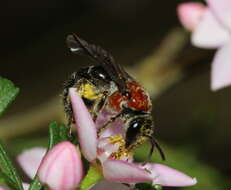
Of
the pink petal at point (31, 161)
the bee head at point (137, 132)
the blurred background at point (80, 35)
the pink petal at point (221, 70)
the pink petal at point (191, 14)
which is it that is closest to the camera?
the bee head at point (137, 132)

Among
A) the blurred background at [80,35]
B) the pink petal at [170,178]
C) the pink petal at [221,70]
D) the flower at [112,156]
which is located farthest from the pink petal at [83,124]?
the blurred background at [80,35]

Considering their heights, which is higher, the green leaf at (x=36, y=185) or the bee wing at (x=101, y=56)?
the bee wing at (x=101, y=56)

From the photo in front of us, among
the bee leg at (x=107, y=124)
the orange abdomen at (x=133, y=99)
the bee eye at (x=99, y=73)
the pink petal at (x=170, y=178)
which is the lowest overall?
the pink petal at (x=170, y=178)

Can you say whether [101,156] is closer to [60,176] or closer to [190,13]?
[60,176]

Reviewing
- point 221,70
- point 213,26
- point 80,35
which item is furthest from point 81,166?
point 80,35

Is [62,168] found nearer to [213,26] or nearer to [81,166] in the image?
[81,166]

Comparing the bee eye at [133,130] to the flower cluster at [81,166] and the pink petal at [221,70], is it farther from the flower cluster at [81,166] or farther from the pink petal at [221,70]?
the pink petal at [221,70]

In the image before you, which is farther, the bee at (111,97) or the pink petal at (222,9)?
the pink petal at (222,9)

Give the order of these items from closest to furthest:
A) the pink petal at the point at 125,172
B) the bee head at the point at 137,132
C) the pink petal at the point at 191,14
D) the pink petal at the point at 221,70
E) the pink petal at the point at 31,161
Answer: the pink petal at the point at 125,172 → the bee head at the point at 137,132 → the pink petal at the point at 31,161 → the pink petal at the point at 221,70 → the pink petal at the point at 191,14

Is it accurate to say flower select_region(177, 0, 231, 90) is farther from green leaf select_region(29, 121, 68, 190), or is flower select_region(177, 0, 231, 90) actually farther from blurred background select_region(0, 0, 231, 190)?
blurred background select_region(0, 0, 231, 190)
